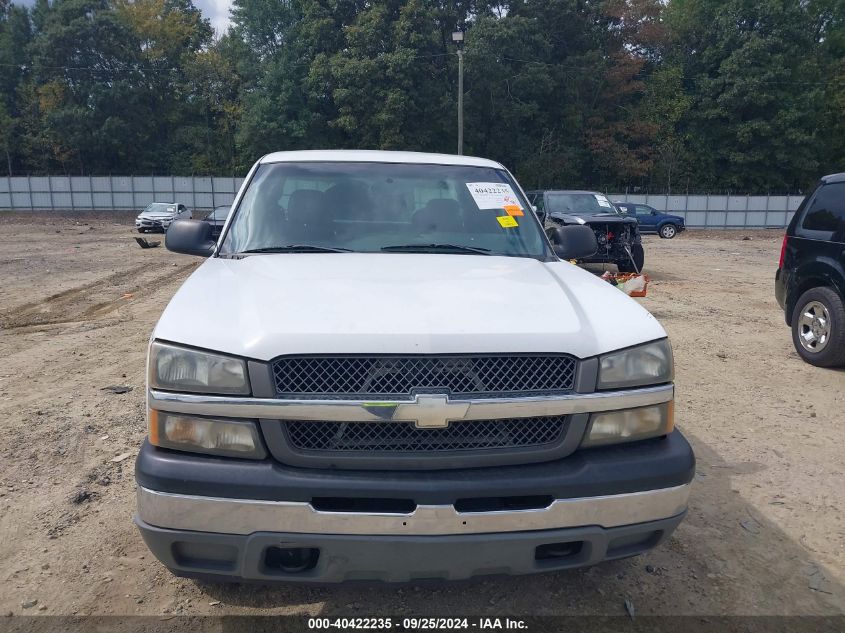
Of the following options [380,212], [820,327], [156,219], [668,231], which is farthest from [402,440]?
[668,231]

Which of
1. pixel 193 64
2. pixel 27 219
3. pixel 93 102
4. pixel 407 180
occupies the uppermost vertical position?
pixel 193 64

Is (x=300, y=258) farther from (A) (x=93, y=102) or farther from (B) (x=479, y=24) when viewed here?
(A) (x=93, y=102)

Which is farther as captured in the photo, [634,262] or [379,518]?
[634,262]

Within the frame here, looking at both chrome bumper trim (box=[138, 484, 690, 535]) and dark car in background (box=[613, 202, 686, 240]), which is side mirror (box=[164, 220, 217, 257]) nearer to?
chrome bumper trim (box=[138, 484, 690, 535])

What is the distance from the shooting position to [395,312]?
2.26 metres

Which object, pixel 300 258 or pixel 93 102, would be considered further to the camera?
pixel 93 102

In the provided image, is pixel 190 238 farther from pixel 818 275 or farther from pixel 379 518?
pixel 818 275

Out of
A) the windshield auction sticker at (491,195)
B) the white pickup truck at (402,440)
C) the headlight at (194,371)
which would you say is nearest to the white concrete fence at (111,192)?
the windshield auction sticker at (491,195)

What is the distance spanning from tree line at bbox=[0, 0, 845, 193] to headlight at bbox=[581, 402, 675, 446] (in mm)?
37725

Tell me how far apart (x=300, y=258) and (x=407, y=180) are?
3.01ft

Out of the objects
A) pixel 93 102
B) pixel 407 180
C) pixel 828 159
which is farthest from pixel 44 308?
pixel 828 159

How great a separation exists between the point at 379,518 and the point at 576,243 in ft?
7.70

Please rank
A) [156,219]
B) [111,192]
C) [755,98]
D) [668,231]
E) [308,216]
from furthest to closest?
[755,98], [111,192], [668,231], [156,219], [308,216]

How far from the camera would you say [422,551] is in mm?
2023
